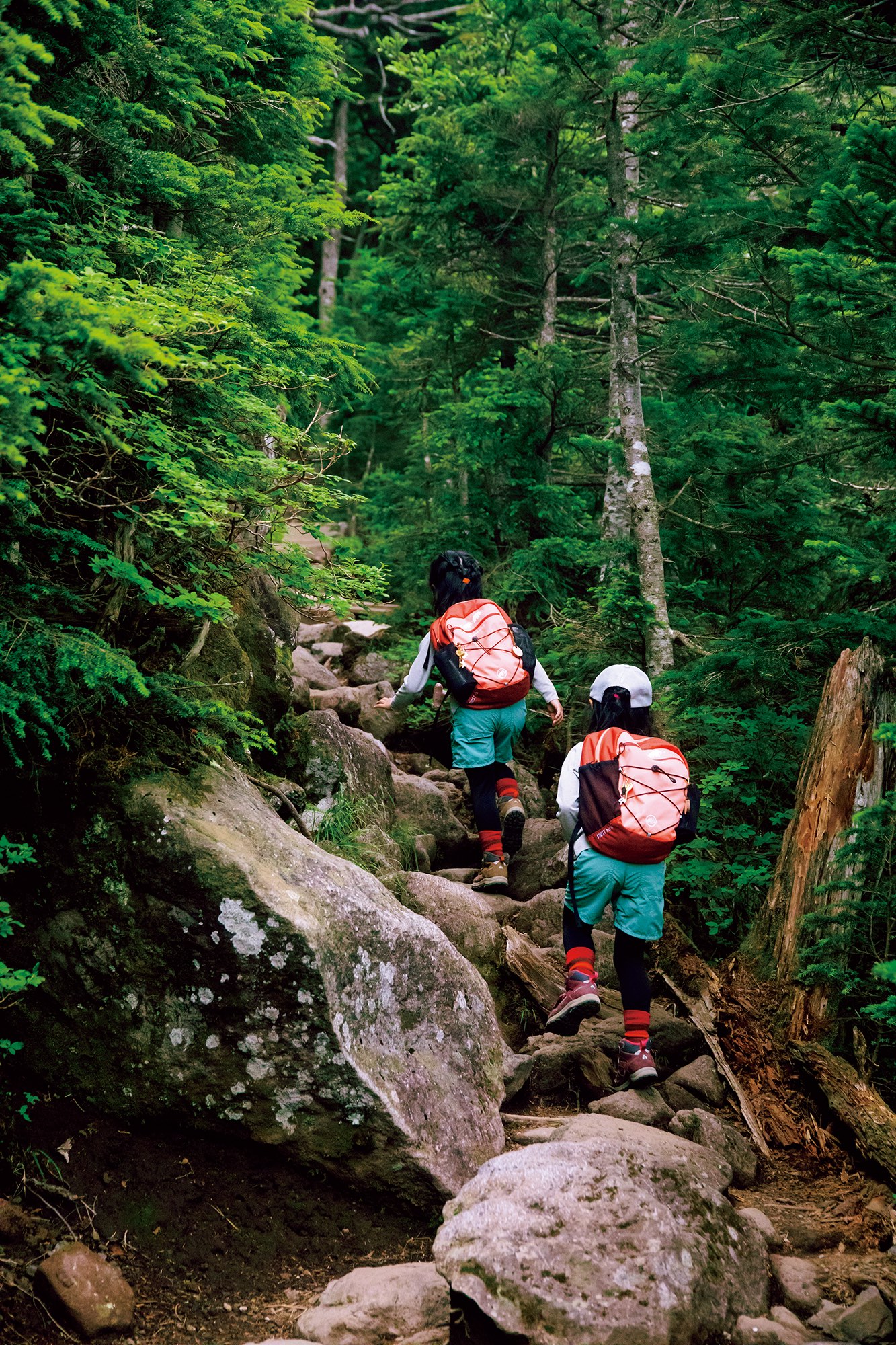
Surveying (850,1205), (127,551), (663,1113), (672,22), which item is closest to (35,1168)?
(127,551)

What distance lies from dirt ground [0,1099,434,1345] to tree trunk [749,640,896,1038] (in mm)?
2849

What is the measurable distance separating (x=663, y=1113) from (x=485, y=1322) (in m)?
1.87

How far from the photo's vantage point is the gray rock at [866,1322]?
3.18m

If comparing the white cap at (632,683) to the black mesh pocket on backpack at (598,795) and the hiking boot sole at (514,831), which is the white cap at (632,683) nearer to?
the black mesh pocket on backpack at (598,795)

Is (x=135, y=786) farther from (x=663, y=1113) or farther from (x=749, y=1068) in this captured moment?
(x=749, y=1068)

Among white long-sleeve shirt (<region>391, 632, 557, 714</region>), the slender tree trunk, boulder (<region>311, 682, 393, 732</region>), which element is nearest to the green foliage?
white long-sleeve shirt (<region>391, 632, 557, 714</region>)

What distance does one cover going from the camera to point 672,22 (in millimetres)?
8703

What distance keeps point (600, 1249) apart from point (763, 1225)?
1.05 metres

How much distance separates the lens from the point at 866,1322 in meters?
3.22

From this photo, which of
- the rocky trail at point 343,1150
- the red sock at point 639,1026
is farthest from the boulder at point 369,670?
the red sock at point 639,1026

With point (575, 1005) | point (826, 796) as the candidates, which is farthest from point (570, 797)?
point (826, 796)

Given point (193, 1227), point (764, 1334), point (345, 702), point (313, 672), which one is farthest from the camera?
point (313, 672)

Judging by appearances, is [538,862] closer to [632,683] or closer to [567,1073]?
[567,1073]

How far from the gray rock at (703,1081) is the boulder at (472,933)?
1098 millimetres
